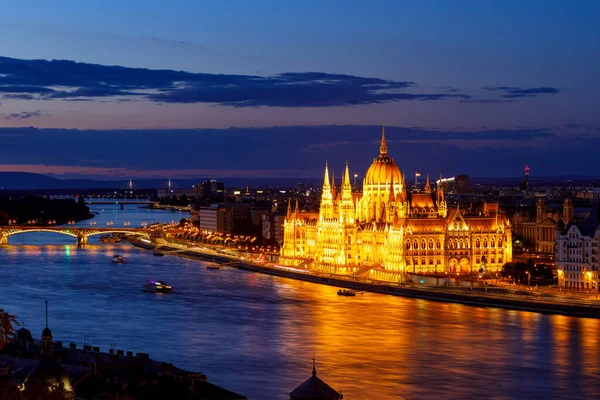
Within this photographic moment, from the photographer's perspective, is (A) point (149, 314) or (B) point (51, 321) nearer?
(B) point (51, 321)

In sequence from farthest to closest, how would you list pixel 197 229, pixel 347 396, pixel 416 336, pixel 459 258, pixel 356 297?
pixel 197 229 → pixel 459 258 → pixel 356 297 → pixel 416 336 → pixel 347 396

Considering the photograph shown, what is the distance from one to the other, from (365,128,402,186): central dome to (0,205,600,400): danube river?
7.62 metres

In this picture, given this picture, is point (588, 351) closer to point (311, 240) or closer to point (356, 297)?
point (356, 297)

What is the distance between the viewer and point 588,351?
27.9 meters

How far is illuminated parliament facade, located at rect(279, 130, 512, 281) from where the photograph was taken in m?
46.5

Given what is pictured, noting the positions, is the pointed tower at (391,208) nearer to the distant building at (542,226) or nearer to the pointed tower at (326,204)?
the pointed tower at (326,204)

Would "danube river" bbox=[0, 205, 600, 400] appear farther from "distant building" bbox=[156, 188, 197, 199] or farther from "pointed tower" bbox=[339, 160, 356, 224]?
"distant building" bbox=[156, 188, 197, 199]

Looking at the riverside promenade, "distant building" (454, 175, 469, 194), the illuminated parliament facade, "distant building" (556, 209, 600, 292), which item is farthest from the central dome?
"distant building" (454, 175, 469, 194)

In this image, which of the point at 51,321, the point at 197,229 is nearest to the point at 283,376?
the point at 51,321

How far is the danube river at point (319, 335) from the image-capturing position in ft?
78.2

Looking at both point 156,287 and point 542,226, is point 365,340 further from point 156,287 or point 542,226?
point 542,226

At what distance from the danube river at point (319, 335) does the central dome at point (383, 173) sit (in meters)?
7.62

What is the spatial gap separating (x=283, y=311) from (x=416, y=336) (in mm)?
6126

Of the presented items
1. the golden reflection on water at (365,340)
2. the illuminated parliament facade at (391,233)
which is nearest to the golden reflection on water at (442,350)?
the golden reflection on water at (365,340)
